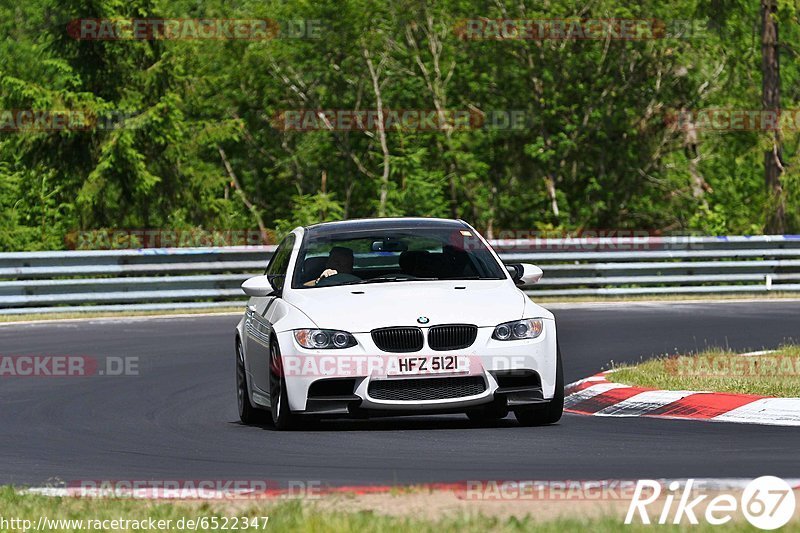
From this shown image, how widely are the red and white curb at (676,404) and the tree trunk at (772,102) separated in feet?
68.7

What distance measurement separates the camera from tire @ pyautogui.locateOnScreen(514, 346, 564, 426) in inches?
445

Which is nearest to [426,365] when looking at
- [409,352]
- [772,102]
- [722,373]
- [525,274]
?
[409,352]

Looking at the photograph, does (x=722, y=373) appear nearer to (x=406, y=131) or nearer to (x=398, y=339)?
(x=398, y=339)

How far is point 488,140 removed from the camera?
44.4 m

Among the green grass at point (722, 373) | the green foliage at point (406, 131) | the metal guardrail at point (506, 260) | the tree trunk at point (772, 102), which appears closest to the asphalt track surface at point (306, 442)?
the green grass at point (722, 373)

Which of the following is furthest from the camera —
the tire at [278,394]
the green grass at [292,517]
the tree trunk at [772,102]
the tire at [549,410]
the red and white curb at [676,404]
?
the tree trunk at [772,102]

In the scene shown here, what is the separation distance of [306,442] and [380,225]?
2579 mm

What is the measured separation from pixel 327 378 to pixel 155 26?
28475mm

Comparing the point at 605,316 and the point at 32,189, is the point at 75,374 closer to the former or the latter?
the point at 605,316

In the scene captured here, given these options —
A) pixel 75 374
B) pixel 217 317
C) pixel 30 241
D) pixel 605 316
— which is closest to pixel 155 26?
pixel 30 241

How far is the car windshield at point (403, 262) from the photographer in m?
12.1

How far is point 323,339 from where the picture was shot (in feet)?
36.1

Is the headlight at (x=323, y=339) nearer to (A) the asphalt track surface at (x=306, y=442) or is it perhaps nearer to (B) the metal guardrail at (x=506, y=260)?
(A) the asphalt track surface at (x=306, y=442)

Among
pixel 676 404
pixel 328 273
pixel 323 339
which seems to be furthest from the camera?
pixel 676 404
